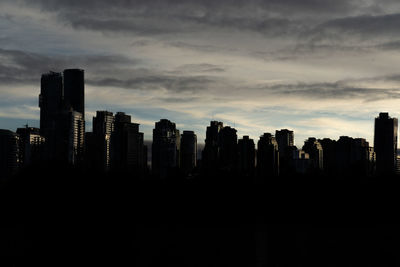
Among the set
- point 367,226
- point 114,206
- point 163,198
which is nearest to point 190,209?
point 163,198

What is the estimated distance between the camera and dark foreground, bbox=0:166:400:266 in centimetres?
9719

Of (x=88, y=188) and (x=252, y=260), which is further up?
(x=88, y=188)

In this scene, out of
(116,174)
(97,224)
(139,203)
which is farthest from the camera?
(116,174)

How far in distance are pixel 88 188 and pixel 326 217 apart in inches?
2418

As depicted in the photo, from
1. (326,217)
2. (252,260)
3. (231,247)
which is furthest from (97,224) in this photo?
(326,217)

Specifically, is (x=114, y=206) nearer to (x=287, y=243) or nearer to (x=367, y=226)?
(x=287, y=243)

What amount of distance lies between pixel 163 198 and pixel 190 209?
7.75 meters

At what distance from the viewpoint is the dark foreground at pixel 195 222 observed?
9719 centimetres

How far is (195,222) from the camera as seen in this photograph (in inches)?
5906

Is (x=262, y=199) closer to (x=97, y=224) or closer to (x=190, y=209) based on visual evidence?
(x=190, y=209)

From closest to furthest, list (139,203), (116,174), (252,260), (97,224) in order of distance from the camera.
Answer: (252,260) < (97,224) < (139,203) < (116,174)

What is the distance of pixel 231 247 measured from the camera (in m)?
110

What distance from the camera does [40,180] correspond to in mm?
147875

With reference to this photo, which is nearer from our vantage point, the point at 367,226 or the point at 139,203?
the point at 367,226
